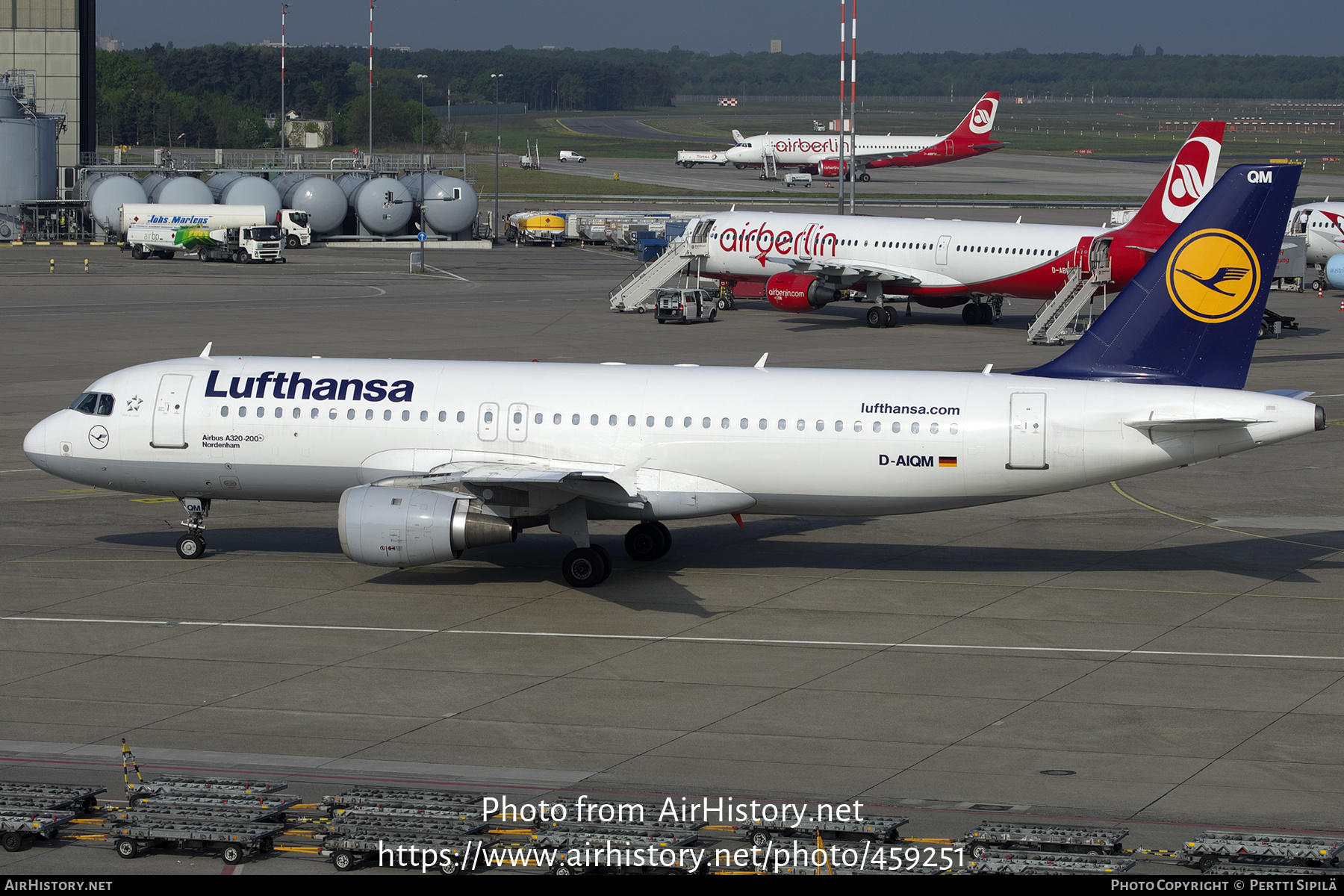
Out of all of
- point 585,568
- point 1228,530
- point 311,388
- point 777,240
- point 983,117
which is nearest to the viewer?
point 585,568

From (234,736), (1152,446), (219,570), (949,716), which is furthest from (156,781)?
(1152,446)

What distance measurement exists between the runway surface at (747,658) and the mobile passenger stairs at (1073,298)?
78.9ft

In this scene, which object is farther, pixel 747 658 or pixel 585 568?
pixel 585 568

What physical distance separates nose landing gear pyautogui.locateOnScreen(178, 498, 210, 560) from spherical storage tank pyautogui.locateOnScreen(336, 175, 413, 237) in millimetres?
94931

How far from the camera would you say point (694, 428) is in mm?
30062

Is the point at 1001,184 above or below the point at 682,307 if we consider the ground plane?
above

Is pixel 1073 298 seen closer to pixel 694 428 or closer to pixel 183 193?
pixel 694 428

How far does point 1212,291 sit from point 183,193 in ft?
A: 344

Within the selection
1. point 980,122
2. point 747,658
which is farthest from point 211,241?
point 980,122

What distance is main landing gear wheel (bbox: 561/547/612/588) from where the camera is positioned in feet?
98.1

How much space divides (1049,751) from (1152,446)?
994cm

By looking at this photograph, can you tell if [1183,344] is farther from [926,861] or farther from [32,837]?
[32,837]

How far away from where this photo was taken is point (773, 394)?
30266 millimetres

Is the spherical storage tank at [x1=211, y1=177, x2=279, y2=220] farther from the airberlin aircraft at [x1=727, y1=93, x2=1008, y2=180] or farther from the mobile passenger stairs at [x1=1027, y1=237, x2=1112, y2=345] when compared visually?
the airberlin aircraft at [x1=727, y1=93, x2=1008, y2=180]
